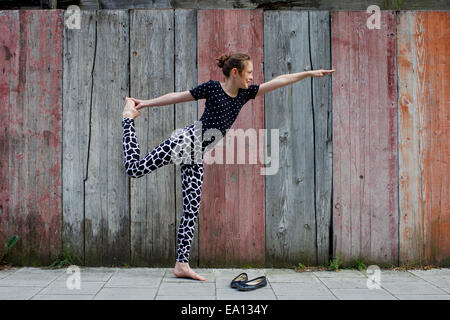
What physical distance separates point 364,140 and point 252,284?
181 cm

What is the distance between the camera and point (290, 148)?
12.2ft

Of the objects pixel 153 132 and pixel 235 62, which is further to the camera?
pixel 153 132

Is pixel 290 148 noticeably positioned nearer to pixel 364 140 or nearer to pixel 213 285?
pixel 364 140

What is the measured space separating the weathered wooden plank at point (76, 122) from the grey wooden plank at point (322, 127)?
220cm

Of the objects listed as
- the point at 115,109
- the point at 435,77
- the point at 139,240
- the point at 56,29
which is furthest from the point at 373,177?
the point at 56,29

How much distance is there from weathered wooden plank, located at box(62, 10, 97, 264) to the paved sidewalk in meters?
0.40

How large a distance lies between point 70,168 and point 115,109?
72 cm

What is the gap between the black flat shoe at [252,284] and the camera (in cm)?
293

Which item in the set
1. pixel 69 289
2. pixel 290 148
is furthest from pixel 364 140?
pixel 69 289

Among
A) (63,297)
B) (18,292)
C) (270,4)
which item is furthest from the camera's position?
(270,4)

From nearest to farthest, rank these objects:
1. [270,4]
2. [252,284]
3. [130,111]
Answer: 1. [252,284]
2. [130,111]
3. [270,4]

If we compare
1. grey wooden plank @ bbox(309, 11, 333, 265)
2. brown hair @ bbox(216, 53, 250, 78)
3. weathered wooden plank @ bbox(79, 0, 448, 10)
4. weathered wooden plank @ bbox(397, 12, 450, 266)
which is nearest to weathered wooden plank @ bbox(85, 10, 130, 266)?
weathered wooden plank @ bbox(79, 0, 448, 10)

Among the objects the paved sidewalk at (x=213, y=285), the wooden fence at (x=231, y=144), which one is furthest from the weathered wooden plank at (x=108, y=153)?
the paved sidewalk at (x=213, y=285)

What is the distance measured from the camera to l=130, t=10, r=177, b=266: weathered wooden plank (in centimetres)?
368
